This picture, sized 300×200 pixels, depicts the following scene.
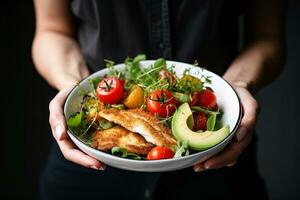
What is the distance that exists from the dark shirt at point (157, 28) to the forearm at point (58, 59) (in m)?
0.04

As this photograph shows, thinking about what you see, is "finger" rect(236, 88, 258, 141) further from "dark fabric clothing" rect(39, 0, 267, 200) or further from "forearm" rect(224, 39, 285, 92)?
"dark fabric clothing" rect(39, 0, 267, 200)

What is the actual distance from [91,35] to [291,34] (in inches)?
39.1

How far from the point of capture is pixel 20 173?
1.79 meters

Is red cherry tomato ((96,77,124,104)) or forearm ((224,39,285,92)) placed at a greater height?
red cherry tomato ((96,77,124,104))

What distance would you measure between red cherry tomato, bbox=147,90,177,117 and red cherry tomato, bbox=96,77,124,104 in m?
0.07

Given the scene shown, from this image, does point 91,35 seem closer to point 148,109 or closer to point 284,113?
point 148,109

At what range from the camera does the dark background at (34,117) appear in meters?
1.73

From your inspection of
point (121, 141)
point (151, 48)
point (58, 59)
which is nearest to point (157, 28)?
point (151, 48)

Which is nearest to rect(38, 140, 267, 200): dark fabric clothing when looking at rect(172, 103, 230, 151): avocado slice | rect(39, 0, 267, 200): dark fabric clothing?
rect(39, 0, 267, 200): dark fabric clothing

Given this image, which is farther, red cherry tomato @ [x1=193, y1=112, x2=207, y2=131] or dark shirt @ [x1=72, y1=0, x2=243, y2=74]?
dark shirt @ [x1=72, y1=0, x2=243, y2=74]

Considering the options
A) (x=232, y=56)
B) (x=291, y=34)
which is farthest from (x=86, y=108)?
(x=291, y=34)

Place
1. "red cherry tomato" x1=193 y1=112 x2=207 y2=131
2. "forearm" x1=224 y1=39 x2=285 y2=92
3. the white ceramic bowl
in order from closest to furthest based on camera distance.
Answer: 1. the white ceramic bowl
2. "red cherry tomato" x1=193 y1=112 x2=207 y2=131
3. "forearm" x1=224 y1=39 x2=285 y2=92

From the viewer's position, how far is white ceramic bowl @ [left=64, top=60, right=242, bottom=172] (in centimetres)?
75

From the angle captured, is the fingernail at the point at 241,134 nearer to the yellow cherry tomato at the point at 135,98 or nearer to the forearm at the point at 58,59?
the yellow cherry tomato at the point at 135,98
